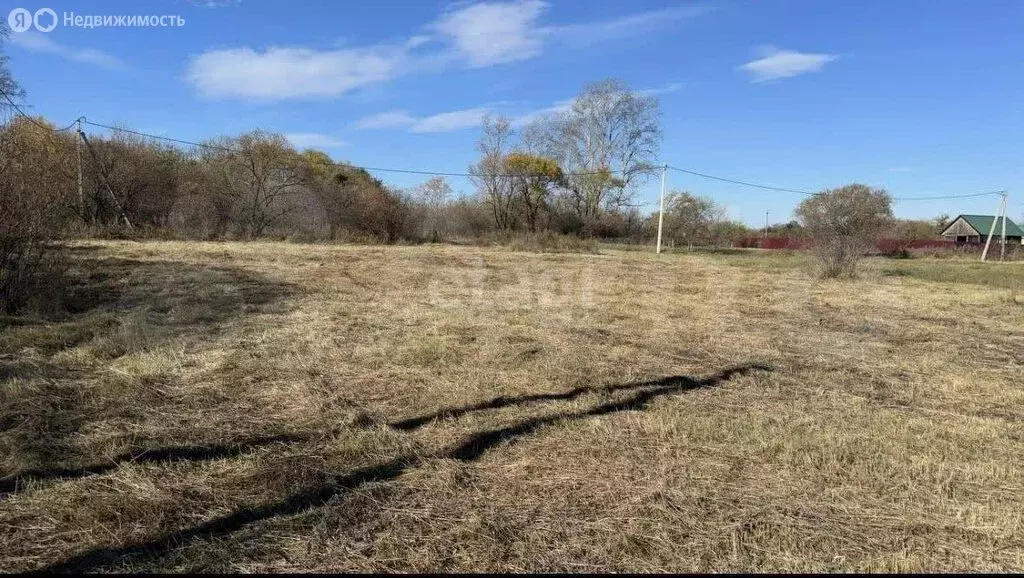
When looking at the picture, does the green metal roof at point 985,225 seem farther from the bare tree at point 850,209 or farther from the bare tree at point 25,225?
the bare tree at point 25,225

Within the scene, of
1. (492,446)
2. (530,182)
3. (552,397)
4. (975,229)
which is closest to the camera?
(492,446)

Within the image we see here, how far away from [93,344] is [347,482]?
13.7 feet

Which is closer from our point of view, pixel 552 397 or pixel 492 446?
pixel 492 446

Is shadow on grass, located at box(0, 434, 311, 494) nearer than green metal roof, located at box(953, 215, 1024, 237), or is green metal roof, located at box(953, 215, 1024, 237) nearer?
shadow on grass, located at box(0, 434, 311, 494)

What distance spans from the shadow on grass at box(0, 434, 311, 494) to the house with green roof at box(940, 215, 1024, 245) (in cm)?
6854

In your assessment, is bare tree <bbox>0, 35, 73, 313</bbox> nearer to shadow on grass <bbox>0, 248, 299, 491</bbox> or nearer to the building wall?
shadow on grass <bbox>0, 248, 299, 491</bbox>

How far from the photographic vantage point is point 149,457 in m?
3.11

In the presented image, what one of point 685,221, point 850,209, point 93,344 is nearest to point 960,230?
point 850,209

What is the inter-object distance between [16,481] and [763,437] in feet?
14.1

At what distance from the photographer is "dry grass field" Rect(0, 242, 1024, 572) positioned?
2312 millimetres

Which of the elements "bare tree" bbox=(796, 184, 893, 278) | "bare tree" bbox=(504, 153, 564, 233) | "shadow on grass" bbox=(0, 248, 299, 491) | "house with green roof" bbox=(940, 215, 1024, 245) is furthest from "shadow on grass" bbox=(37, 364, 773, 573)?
"house with green roof" bbox=(940, 215, 1024, 245)

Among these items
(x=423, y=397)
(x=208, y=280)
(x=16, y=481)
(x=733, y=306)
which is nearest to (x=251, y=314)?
(x=208, y=280)

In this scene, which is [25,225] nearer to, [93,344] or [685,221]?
[93,344]

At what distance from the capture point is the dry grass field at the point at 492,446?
2312 mm
